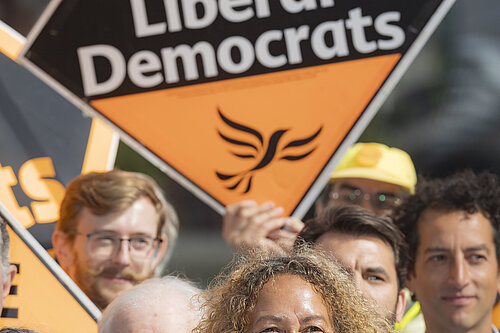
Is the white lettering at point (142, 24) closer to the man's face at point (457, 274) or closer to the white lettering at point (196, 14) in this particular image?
the white lettering at point (196, 14)

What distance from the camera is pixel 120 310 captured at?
254 centimetres

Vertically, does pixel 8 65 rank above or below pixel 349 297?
above

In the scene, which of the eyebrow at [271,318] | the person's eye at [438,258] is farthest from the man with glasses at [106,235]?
the eyebrow at [271,318]

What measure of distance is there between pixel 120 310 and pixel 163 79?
138 cm

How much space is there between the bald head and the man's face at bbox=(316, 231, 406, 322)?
0.72 meters

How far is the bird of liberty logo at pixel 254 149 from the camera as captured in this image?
3.62 m

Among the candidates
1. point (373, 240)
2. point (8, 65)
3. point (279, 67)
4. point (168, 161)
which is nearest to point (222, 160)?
point (168, 161)

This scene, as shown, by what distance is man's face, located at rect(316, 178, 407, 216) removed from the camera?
12.5ft

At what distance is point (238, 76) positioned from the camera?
11.8 ft

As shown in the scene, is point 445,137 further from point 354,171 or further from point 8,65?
point 8,65

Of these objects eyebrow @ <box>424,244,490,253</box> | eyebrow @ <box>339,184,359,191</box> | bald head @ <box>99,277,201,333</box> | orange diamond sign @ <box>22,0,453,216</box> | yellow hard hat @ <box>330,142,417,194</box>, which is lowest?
bald head @ <box>99,277,201,333</box>

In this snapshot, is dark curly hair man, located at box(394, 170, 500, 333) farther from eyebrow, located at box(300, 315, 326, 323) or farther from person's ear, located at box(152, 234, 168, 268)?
eyebrow, located at box(300, 315, 326, 323)

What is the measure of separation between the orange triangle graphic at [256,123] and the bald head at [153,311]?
104 cm

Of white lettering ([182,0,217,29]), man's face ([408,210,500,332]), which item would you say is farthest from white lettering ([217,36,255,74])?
man's face ([408,210,500,332])
